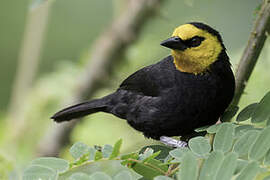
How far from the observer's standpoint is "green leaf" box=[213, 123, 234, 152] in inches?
74.2

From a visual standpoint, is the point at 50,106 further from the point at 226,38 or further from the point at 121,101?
the point at 226,38

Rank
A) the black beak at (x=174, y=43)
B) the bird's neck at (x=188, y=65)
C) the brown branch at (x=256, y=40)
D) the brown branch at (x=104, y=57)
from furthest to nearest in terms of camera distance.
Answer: the brown branch at (x=104, y=57) → the bird's neck at (x=188, y=65) → the black beak at (x=174, y=43) → the brown branch at (x=256, y=40)

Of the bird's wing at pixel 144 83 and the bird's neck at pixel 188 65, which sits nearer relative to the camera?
the bird's neck at pixel 188 65

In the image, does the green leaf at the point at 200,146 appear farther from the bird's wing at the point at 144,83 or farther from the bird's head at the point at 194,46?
the bird's wing at the point at 144,83

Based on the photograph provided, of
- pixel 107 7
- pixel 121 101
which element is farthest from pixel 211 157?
pixel 107 7

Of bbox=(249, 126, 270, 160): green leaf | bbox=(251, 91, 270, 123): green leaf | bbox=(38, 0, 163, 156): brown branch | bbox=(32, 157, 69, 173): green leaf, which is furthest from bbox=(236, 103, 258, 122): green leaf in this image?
bbox=(38, 0, 163, 156): brown branch

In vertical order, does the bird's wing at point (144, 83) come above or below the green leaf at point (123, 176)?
below

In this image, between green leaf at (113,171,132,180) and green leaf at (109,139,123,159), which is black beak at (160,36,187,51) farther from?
green leaf at (113,171,132,180)

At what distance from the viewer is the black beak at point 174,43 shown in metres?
2.74

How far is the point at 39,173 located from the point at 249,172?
2.64 feet

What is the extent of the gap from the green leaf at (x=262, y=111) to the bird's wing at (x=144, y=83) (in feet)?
3.65

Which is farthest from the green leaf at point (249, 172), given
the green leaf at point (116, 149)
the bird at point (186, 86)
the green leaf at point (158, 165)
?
the bird at point (186, 86)

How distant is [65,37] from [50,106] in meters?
3.61

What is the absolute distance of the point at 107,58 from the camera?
4586mm
